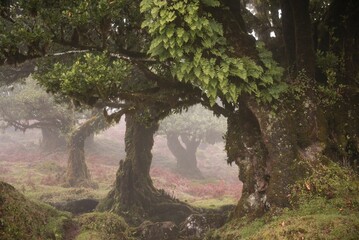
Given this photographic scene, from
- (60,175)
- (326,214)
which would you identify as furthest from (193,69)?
(60,175)

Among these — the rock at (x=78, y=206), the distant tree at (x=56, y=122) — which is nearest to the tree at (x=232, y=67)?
the rock at (x=78, y=206)

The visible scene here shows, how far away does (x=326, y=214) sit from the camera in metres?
7.92

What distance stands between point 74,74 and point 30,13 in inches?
71.1

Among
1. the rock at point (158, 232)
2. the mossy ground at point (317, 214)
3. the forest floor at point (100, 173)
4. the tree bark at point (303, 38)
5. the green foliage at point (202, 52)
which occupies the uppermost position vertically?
the tree bark at point (303, 38)

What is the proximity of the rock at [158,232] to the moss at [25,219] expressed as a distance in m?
3.34

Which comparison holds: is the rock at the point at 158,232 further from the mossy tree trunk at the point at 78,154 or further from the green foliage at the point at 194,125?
the green foliage at the point at 194,125

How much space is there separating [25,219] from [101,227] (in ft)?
12.3

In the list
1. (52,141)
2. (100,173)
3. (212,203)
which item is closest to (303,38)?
(212,203)

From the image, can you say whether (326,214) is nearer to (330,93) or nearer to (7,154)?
(330,93)

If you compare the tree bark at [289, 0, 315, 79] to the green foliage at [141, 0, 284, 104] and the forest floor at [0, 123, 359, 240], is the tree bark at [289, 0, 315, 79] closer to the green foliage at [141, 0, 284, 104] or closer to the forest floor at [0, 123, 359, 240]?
the green foliage at [141, 0, 284, 104]

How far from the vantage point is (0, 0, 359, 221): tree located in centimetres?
838

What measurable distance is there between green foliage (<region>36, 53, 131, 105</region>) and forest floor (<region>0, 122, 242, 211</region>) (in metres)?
12.6

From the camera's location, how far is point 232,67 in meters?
9.12

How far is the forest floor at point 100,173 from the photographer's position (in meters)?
23.4
